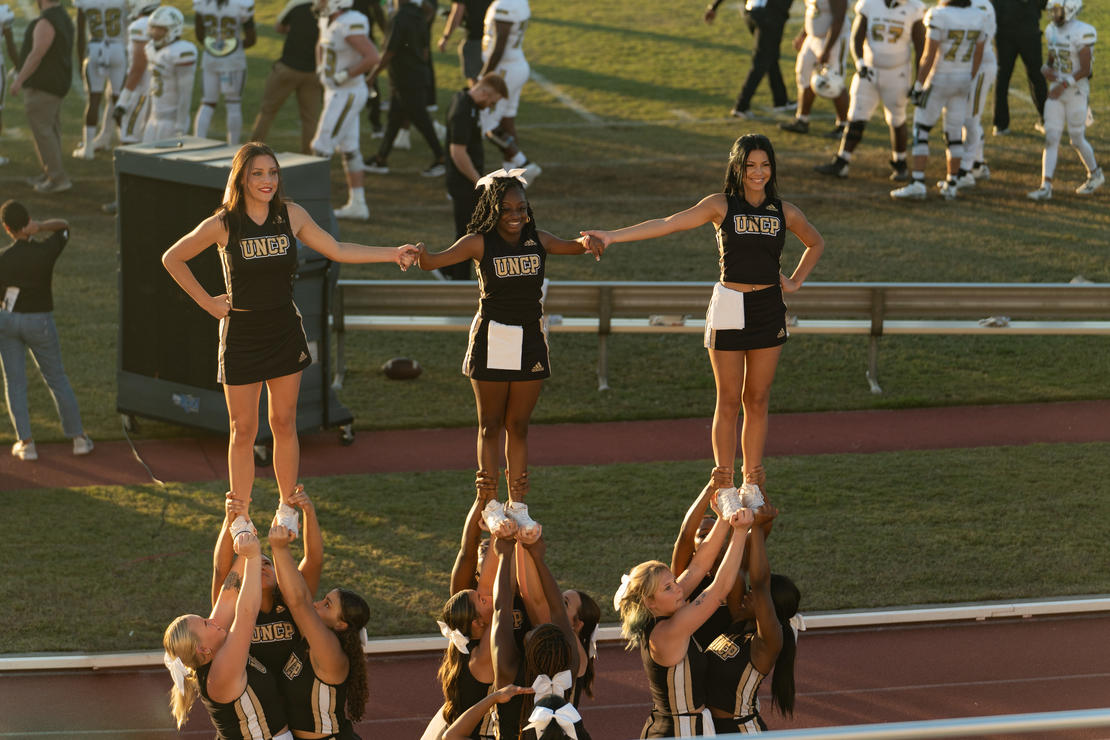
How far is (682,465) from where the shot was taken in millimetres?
12273

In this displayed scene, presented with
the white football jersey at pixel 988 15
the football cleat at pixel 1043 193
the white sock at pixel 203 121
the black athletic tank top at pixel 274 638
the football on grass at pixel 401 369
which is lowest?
the football on grass at pixel 401 369

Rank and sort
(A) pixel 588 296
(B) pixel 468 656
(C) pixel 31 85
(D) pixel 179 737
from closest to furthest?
(B) pixel 468 656
(D) pixel 179 737
(A) pixel 588 296
(C) pixel 31 85

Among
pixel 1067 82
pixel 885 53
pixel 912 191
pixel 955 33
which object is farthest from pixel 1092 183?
pixel 885 53

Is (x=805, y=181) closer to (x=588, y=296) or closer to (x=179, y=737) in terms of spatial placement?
(x=588, y=296)

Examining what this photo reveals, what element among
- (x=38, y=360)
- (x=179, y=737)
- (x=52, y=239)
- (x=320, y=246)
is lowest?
(x=179, y=737)

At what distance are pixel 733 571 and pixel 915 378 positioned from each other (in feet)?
24.0

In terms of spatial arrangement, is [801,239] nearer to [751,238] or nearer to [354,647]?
[751,238]

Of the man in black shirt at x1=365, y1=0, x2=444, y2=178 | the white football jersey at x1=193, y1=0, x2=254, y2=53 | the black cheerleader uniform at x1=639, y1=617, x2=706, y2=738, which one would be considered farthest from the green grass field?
the black cheerleader uniform at x1=639, y1=617, x2=706, y2=738

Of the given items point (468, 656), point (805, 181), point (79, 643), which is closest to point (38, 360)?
point (79, 643)

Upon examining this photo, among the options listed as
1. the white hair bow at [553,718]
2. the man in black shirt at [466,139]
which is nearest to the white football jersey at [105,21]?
the man in black shirt at [466,139]

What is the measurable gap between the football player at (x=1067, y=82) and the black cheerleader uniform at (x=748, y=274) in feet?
35.2

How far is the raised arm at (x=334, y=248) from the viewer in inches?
298

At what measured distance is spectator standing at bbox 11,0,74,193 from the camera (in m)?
18.8

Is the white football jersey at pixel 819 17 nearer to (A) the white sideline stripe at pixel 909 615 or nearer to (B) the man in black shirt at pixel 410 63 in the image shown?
(B) the man in black shirt at pixel 410 63
